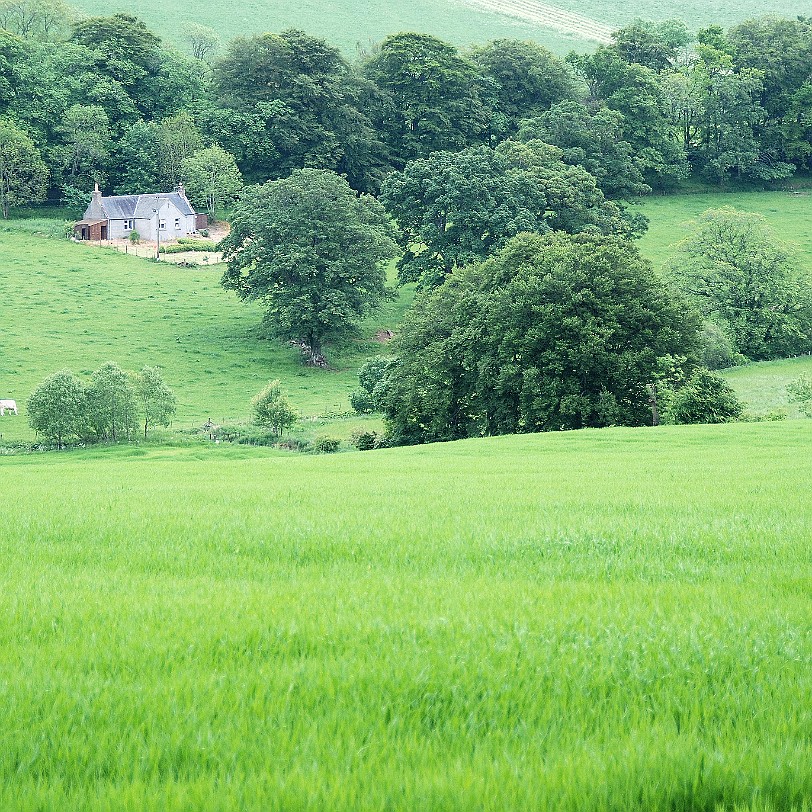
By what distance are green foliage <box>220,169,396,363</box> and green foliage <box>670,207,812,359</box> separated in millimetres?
25263

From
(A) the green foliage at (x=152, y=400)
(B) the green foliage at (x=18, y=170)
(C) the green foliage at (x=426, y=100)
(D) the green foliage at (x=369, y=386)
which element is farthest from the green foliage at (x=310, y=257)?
(C) the green foliage at (x=426, y=100)

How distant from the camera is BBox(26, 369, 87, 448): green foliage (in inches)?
1887

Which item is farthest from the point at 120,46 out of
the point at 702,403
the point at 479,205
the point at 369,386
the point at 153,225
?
the point at 702,403

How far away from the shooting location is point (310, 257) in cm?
7381

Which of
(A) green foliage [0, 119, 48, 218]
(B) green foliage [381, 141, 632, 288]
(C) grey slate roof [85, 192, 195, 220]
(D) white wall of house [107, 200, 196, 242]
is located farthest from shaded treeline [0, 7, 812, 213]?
(B) green foliage [381, 141, 632, 288]

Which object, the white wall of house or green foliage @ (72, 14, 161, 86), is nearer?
the white wall of house

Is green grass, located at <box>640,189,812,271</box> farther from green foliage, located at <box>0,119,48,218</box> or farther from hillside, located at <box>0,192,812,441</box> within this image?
green foliage, located at <box>0,119,48,218</box>

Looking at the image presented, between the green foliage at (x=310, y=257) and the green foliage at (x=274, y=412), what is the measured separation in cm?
1887

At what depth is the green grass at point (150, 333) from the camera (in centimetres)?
6325

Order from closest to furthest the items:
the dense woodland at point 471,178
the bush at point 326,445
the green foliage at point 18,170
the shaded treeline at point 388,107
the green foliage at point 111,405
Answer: the dense woodland at point 471,178
the bush at point 326,445
the green foliage at point 111,405
the green foliage at point 18,170
the shaded treeline at point 388,107

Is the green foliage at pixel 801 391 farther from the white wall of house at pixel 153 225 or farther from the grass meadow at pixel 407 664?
the white wall of house at pixel 153 225

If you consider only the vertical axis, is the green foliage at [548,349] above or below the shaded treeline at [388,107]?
below

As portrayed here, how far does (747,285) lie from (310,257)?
34.7m

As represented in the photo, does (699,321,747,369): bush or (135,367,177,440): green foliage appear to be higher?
(699,321,747,369): bush
